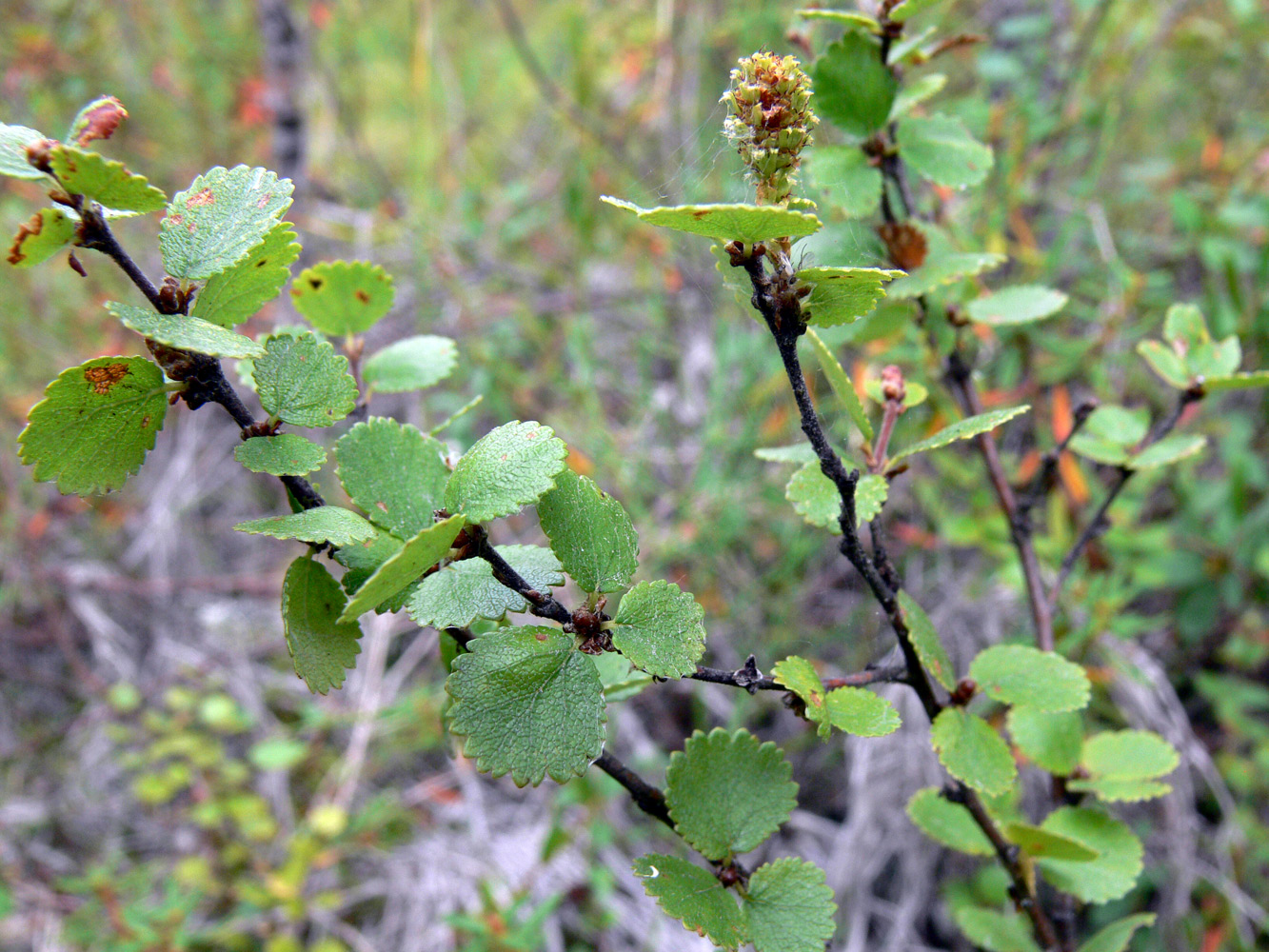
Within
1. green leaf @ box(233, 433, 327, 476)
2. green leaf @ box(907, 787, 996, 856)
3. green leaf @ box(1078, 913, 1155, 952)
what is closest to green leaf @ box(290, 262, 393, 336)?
green leaf @ box(233, 433, 327, 476)

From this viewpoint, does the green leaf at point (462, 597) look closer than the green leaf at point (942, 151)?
Yes

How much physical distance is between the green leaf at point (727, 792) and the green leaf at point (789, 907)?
18 millimetres

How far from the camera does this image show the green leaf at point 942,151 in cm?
54

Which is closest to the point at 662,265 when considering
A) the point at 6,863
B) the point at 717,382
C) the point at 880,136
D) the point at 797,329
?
the point at 717,382

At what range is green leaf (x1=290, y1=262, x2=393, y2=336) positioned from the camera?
483 mm

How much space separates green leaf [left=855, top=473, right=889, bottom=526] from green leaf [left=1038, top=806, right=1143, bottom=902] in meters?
0.27

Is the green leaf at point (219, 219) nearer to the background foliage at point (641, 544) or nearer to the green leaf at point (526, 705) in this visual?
the green leaf at point (526, 705)

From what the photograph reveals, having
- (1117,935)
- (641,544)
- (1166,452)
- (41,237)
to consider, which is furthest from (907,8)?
(641,544)

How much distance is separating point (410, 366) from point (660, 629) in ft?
0.89

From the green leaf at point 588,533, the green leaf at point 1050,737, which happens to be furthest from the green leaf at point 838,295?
the green leaf at point 1050,737

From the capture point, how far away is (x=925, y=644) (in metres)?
0.44

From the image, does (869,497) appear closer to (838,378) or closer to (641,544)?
(838,378)

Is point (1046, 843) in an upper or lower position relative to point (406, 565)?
lower

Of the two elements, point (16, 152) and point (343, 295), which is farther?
point (343, 295)
